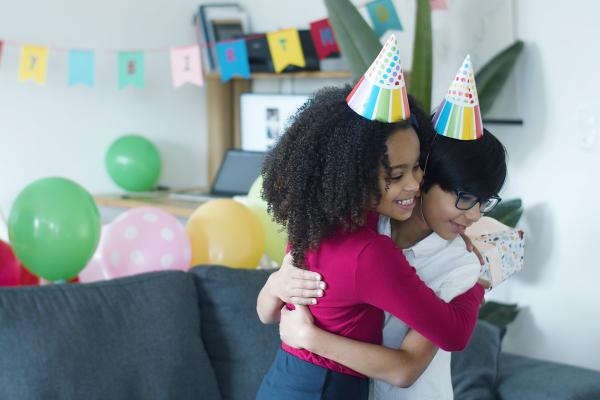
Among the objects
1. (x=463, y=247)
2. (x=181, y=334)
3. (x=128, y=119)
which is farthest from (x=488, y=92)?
(x=128, y=119)

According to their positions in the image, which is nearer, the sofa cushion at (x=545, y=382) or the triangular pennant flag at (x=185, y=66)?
the sofa cushion at (x=545, y=382)

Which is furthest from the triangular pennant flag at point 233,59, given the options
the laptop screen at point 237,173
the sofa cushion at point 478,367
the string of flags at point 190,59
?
the sofa cushion at point 478,367

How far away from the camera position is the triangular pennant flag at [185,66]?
389cm

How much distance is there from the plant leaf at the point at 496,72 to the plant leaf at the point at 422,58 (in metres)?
0.19

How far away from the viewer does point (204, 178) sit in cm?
474

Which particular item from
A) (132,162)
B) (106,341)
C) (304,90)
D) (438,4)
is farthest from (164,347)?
(304,90)

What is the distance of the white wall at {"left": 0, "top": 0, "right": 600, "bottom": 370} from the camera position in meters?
2.83

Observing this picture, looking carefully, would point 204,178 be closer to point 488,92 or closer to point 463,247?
point 488,92

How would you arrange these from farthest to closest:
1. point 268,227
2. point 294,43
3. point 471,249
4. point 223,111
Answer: point 223,111 → point 294,43 → point 268,227 → point 471,249

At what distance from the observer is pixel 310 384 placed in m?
1.23

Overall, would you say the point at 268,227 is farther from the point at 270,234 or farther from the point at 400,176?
the point at 400,176

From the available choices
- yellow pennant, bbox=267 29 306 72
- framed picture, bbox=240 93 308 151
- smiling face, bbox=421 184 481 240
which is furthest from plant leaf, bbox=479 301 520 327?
smiling face, bbox=421 184 481 240

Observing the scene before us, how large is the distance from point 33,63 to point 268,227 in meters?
1.84

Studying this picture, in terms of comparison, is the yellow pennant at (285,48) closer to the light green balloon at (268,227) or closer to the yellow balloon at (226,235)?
the light green balloon at (268,227)
